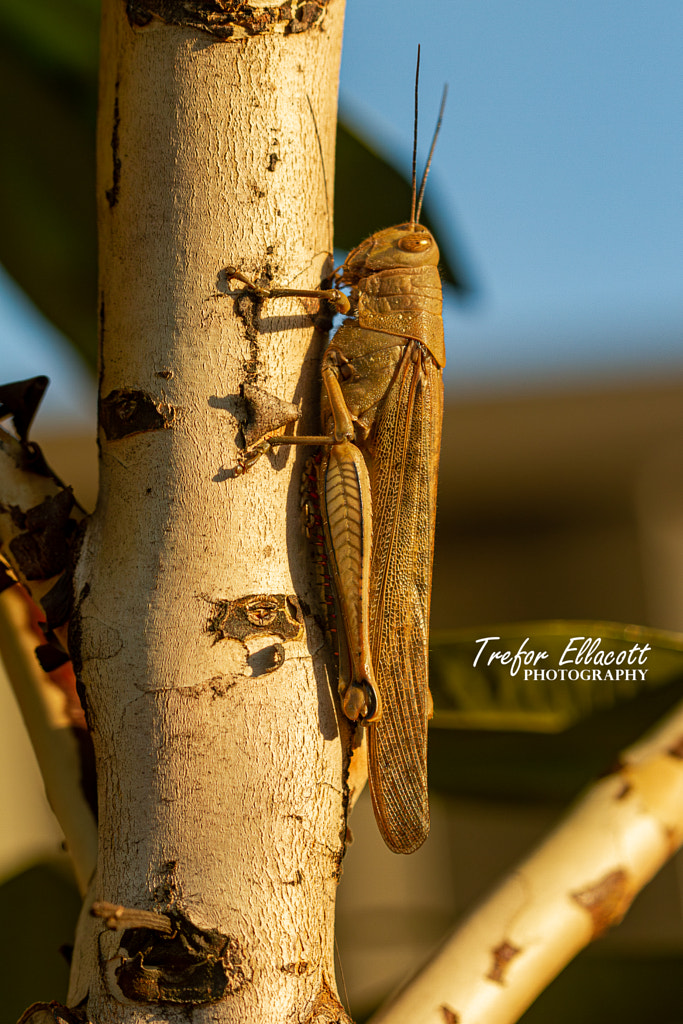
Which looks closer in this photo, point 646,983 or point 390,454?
point 390,454

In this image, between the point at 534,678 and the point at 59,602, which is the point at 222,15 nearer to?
the point at 59,602

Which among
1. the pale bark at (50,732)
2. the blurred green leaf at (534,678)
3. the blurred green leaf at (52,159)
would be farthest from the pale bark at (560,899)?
the blurred green leaf at (52,159)

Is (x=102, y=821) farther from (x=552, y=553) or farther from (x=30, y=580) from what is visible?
(x=552, y=553)

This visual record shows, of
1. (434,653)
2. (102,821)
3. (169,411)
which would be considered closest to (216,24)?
(169,411)

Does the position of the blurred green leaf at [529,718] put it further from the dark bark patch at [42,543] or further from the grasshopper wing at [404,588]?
the dark bark patch at [42,543]

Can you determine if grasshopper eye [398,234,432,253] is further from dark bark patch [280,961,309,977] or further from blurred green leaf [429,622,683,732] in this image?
dark bark patch [280,961,309,977]

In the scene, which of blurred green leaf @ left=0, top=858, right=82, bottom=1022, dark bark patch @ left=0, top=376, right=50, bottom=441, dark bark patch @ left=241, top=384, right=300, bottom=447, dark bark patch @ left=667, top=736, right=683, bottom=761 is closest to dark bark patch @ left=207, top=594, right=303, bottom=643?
dark bark patch @ left=241, top=384, right=300, bottom=447

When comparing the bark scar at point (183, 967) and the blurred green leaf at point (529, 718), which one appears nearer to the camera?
the bark scar at point (183, 967)
